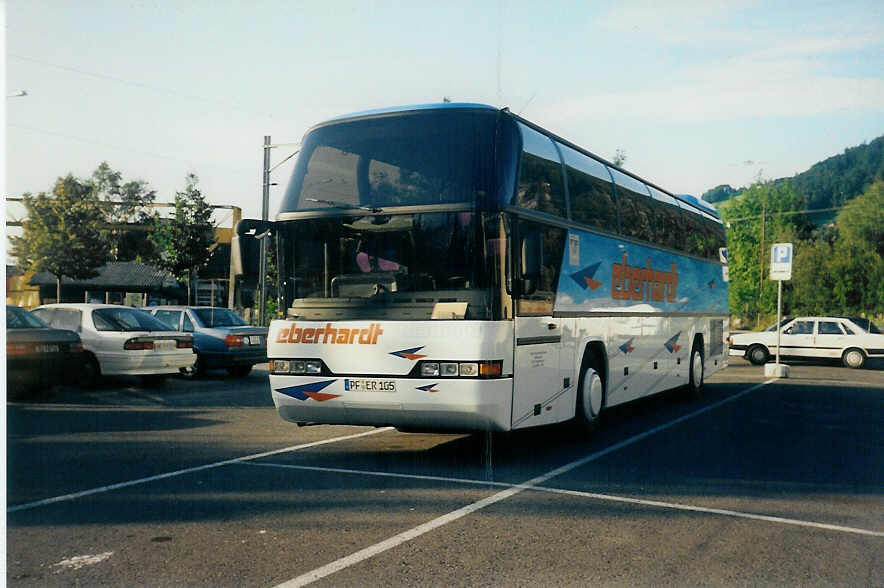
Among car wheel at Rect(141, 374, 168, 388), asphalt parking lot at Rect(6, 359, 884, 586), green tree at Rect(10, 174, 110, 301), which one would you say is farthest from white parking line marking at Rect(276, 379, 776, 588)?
green tree at Rect(10, 174, 110, 301)

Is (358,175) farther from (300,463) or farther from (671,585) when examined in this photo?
(671,585)

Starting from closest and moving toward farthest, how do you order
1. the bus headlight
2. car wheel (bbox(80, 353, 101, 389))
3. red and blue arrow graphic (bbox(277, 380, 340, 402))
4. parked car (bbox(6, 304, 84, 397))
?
the bus headlight
red and blue arrow graphic (bbox(277, 380, 340, 402))
parked car (bbox(6, 304, 84, 397))
car wheel (bbox(80, 353, 101, 389))

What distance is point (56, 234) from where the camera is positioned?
35.1m

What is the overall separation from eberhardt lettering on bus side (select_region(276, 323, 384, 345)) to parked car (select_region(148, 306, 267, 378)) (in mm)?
10630

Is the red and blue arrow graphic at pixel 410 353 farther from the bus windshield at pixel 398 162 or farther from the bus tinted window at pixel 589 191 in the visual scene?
the bus tinted window at pixel 589 191

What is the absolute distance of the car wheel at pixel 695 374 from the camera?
15.8m

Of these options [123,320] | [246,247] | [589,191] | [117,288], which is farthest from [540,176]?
[117,288]

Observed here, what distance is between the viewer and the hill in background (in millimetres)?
134375

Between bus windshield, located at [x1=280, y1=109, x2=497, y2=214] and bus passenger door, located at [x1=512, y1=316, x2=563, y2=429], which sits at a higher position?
bus windshield, located at [x1=280, y1=109, x2=497, y2=214]

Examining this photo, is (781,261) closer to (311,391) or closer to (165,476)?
(311,391)

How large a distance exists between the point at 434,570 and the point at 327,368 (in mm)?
3769

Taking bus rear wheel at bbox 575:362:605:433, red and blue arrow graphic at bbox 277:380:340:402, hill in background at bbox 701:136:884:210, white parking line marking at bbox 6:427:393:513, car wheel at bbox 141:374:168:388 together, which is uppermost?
hill in background at bbox 701:136:884:210

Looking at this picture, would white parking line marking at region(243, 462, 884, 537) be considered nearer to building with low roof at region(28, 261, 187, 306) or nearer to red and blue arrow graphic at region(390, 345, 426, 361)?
red and blue arrow graphic at region(390, 345, 426, 361)

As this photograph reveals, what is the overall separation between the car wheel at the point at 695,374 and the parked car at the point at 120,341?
9178 millimetres
